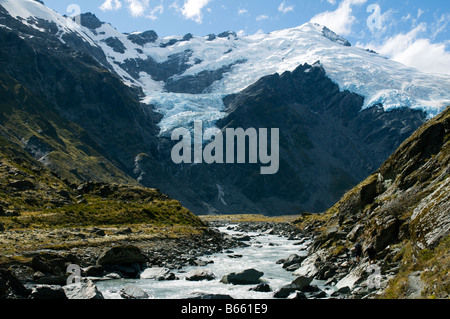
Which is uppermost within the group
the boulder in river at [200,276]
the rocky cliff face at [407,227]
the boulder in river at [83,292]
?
the rocky cliff face at [407,227]

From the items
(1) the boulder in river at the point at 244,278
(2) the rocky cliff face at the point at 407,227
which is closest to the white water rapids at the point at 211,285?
(1) the boulder in river at the point at 244,278

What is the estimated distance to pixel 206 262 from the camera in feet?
147

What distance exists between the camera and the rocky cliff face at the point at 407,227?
63.4ft

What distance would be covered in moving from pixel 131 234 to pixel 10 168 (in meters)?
32.5

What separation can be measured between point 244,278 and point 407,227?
1317cm

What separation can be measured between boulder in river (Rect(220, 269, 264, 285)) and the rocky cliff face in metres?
5.39

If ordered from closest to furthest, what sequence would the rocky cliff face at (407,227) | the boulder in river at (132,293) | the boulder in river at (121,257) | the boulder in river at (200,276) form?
the rocky cliff face at (407,227), the boulder in river at (132,293), the boulder in river at (200,276), the boulder in river at (121,257)

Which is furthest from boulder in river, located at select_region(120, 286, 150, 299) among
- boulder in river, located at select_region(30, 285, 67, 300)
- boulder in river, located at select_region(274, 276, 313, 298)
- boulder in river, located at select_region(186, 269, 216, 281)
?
boulder in river, located at select_region(274, 276, 313, 298)

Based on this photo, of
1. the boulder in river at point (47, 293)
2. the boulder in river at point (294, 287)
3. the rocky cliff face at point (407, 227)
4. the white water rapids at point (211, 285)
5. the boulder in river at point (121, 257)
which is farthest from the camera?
the boulder in river at point (121, 257)

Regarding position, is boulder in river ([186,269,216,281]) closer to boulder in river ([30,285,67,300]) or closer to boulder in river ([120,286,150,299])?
boulder in river ([120,286,150,299])

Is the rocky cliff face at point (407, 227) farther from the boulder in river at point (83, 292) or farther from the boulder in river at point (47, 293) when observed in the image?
the boulder in river at point (47, 293)

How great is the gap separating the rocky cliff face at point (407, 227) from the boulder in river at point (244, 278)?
5385 millimetres

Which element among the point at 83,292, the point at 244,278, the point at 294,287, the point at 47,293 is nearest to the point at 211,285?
the point at 244,278
